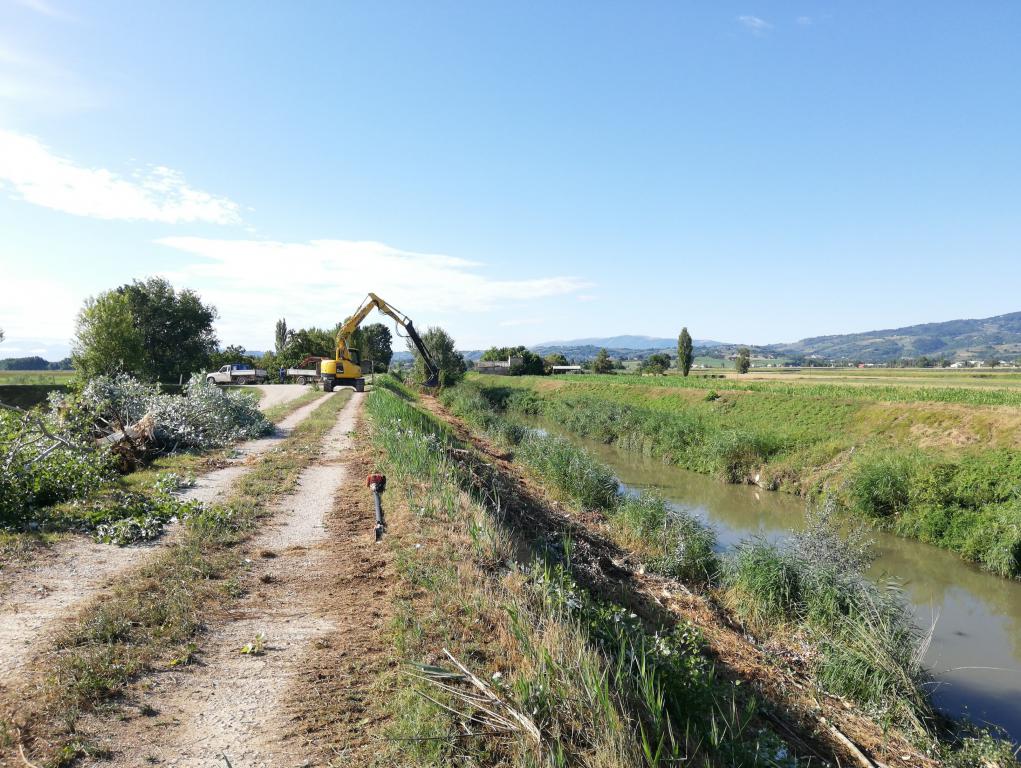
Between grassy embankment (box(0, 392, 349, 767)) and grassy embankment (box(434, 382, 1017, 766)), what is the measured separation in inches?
273

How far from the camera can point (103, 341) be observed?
127 ft

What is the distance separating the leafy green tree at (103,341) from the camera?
38.7 meters

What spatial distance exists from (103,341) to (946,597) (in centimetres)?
4583

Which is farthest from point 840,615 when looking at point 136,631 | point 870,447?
point 870,447

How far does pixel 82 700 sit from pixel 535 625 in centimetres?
331

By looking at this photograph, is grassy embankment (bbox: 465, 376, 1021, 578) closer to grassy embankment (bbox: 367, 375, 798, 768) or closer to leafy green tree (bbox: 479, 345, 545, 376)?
grassy embankment (bbox: 367, 375, 798, 768)

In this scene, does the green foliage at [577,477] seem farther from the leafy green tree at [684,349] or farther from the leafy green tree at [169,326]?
the leafy green tree at [684,349]

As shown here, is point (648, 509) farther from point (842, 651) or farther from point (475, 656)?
point (475, 656)

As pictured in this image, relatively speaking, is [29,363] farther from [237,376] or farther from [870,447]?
[870,447]

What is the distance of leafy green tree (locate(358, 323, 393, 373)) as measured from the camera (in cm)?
6900

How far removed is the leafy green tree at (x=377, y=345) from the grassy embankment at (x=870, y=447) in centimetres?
4104

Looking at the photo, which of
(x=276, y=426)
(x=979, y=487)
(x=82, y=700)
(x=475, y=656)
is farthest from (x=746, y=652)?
(x=276, y=426)

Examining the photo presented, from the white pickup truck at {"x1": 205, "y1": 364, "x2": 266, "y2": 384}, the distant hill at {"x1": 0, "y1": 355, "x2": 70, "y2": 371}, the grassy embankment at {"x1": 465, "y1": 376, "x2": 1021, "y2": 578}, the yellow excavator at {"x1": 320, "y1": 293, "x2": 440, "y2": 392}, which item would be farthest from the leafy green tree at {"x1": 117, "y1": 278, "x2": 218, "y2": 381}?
the distant hill at {"x1": 0, "y1": 355, "x2": 70, "y2": 371}

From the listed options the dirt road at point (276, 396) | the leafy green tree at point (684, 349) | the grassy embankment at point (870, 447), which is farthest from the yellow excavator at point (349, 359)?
the leafy green tree at point (684, 349)
